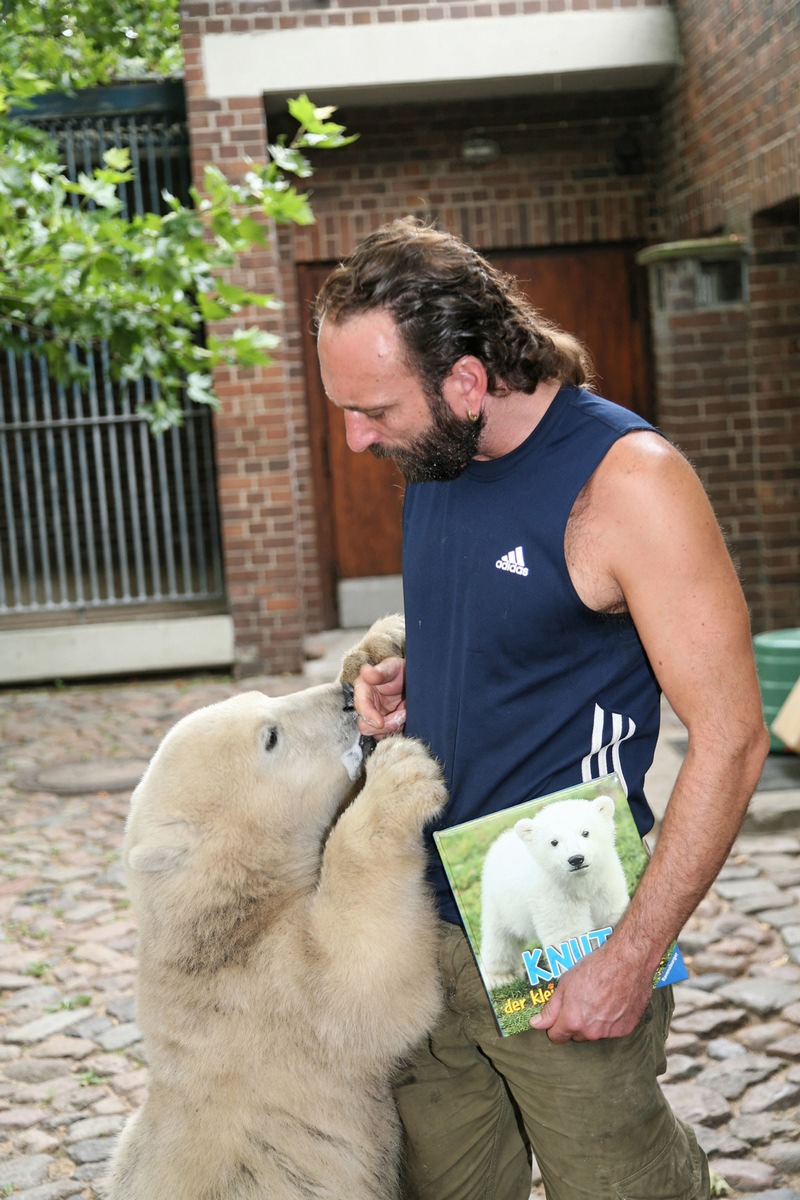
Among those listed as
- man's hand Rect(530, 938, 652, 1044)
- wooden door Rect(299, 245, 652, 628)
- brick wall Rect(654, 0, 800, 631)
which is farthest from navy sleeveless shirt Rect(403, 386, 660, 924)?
wooden door Rect(299, 245, 652, 628)

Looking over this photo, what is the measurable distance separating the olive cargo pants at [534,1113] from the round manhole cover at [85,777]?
4.52 meters

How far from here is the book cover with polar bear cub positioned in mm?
2043

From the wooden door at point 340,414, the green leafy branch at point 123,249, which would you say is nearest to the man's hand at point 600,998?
the green leafy branch at point 123,249

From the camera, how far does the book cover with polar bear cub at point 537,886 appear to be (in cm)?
204

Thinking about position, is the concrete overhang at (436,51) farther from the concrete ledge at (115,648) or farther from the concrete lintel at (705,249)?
the concrete ledge at (115,648)

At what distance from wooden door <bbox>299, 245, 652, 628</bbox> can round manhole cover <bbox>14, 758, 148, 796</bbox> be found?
3.56m

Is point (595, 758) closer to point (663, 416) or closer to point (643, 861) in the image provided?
point (643, 861)

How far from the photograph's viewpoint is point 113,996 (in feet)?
15.1

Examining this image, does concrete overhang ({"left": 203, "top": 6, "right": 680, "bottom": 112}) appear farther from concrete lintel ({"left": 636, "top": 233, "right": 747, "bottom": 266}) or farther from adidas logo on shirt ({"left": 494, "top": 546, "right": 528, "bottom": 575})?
adidas logo on shirt ({"left": 494, "top": 546, "right": 528, "bottom": 575})

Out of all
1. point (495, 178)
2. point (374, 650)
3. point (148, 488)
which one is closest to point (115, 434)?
point (148, 488)

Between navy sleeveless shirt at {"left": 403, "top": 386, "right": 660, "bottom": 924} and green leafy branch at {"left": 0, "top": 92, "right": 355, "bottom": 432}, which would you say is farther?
green leafy branch at {"left": 0, "top": 92, "right": 355, "bottom": 432}

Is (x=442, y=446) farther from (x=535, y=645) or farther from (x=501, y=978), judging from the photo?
(x=501, y=978)

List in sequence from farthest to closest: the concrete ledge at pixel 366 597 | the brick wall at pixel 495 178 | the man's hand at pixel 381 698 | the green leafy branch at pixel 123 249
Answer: the concrete ledge at pixel 366 597 → the brick wall at pixel 495 178 → the green leafy branch at pixel 123 249 → the man's hand at pixel 381 698

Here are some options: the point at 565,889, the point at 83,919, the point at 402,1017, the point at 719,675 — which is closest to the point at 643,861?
the point at 565,889
